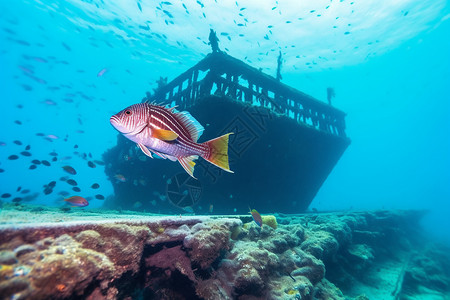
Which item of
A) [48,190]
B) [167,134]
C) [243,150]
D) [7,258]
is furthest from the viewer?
[243,150]

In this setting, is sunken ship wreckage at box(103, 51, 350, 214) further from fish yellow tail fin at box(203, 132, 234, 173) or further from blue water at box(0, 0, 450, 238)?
fish yellow tail fin at box(203, 132, 234, 173)

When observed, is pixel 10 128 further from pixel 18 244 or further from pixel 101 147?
pixel 18 244

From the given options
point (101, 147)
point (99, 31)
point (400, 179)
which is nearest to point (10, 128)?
point (101, 147)

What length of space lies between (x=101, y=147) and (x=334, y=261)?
176925 mm

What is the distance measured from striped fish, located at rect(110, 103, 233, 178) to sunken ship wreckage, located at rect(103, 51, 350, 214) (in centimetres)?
661

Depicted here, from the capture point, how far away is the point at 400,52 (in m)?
42.9

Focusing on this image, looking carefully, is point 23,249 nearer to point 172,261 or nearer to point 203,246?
point 172,261

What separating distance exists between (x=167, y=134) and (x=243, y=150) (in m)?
8.77

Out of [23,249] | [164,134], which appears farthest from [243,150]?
[23,249]

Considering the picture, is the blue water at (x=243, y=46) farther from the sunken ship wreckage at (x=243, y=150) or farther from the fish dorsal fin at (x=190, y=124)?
the fish dorsal fin at (x=190, y=124)

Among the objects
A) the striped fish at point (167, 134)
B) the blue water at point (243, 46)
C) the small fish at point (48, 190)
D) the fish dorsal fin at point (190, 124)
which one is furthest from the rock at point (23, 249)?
the blue water at point (243, 46)

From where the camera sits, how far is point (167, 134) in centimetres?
161

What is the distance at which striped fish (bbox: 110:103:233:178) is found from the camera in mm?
1663

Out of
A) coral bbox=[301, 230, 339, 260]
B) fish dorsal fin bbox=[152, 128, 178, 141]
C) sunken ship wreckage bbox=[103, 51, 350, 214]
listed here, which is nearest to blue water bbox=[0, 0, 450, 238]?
sunken ship wreckage bbox=[103, 51, 350, 214]
